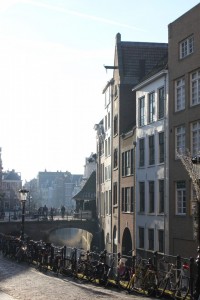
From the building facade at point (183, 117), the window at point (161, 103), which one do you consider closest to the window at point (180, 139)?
the building facade at point (183, 117)

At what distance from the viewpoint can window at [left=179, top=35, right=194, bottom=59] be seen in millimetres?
31458

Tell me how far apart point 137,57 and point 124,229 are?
15666mm

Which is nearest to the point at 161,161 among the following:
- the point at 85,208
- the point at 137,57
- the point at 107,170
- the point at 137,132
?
the point at 137,132

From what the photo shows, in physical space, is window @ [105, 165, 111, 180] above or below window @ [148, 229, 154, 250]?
above

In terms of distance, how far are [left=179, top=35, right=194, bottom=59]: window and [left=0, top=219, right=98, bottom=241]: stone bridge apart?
31279 mm

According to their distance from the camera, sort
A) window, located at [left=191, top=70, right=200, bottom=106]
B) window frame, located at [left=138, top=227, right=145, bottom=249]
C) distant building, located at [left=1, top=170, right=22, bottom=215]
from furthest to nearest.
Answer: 1. distant building, located at [left=1, top=170, right=22, bottom=215]
2. window frame, located at [left=138, top=227, right=145, bottom=249]
3. window, located at [left=191, top=70, right=200, bottom=106]

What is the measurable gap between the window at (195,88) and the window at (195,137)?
128 centimetres

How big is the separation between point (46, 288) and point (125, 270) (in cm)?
299

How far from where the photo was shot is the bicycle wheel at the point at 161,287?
56.1ft

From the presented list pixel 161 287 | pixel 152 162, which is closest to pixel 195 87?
pixel 152 162

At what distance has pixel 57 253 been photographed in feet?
82.2

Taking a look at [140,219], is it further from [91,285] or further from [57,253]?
[91,285]

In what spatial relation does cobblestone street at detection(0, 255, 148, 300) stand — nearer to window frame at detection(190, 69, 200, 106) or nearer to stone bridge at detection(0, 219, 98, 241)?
window frame at detection(190, 69, 200, 106)

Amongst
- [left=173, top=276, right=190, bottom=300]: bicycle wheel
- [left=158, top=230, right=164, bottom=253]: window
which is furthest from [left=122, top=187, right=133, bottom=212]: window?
[left=173, top=276, right=190, bottom=300]: bicycle wheel
